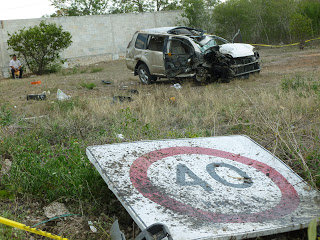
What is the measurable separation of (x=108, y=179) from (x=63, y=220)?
0.54 metres

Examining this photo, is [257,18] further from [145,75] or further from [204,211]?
[204,211]

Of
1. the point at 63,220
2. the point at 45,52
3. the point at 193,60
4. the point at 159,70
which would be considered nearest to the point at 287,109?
the point at 63,220

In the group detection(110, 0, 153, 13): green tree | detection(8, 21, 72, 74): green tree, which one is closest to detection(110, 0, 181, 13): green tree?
detection(110, 0, 153, 13): green tree

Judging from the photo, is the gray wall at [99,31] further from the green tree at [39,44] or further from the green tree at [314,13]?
the green tree at [314,13]

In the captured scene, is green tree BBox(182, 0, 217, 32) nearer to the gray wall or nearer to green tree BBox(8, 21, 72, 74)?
the gray wall

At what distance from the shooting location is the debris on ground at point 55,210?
3.25 metres

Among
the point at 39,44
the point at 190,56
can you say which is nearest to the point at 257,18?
the point at 39,44

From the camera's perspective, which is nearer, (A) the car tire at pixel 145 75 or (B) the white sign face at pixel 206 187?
(B) the white sign face at pixel 206 187

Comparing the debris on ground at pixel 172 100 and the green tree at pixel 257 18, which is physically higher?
the green tree at pixel 257 18

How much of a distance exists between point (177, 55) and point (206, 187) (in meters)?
8.79

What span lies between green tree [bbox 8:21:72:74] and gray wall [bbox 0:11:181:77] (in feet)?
5.11

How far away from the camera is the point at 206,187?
3.15 m

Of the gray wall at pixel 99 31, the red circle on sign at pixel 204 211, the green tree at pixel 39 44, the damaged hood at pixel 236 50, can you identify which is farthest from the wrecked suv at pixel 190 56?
the gray wall at pixel 99 31

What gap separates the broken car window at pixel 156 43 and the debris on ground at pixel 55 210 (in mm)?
9128
